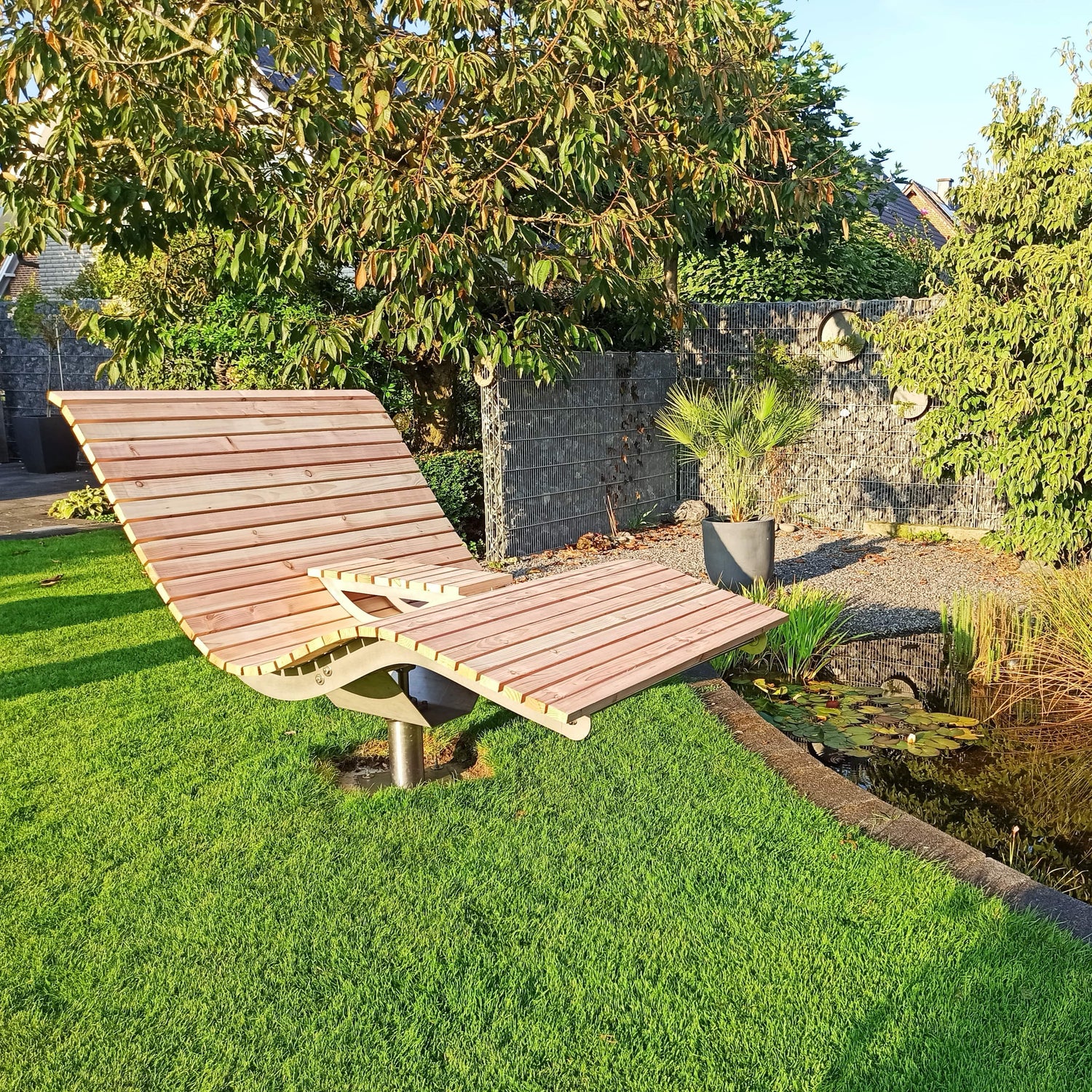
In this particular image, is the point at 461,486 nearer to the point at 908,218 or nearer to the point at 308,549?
the point at 308,549

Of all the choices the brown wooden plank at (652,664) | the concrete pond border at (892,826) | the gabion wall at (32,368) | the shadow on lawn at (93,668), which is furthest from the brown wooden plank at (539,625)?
the gabion wall at (32,368)

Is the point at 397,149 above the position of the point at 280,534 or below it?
above

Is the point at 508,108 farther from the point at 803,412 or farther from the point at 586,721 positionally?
the point at 586,721

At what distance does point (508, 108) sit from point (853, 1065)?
6429 mm

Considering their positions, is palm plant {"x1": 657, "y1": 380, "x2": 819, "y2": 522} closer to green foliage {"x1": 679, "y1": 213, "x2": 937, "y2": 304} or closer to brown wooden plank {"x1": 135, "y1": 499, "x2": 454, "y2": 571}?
brown wooden plank {"x1": 135, "y1": 499, "x2": 454, "y2": 571}

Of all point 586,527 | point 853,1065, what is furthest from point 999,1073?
point 586,527

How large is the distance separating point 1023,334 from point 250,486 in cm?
597

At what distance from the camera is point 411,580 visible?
10.7ft

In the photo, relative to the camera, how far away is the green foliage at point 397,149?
6.13 meters

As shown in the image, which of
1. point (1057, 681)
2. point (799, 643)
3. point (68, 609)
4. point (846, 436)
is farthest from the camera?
point (846, 436)

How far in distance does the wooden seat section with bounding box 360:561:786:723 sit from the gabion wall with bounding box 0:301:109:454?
14.4 m

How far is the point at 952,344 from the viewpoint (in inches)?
301

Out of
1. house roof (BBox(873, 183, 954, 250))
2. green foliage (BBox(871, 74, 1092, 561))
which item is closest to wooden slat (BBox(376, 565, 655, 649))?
green foliage (BBox(871, 74, 1092, 561))

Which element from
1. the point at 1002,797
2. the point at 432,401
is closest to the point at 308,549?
the point at 1002,797
